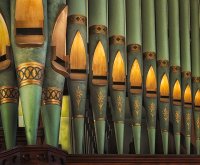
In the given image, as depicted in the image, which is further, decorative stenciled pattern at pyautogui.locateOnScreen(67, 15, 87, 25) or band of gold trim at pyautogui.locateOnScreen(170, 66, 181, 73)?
band of gold trim at pyautogui.locateOnScreen(170, 66, 181, 73)

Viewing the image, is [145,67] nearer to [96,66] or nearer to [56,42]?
[96,66]

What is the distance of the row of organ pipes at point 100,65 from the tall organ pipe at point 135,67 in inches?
0.5

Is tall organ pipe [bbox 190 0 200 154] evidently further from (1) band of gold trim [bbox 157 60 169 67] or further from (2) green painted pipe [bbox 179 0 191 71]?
(1) band of gold trim [bbox 157 60 169 67]

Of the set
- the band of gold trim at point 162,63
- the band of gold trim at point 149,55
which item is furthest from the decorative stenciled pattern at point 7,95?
the band of gold trim at point 162,63

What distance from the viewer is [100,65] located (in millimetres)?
7367

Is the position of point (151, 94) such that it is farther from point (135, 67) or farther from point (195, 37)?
point (195, 37)

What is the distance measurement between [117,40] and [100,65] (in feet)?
1.79

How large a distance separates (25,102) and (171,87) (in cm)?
281

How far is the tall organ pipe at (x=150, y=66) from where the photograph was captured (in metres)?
7.97

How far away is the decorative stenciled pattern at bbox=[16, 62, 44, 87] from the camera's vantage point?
614 centimetres

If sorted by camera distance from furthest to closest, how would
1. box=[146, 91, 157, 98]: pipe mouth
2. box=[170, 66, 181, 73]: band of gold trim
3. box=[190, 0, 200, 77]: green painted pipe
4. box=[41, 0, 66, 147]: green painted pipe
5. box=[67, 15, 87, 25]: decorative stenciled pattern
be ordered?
box=[190, 0, 200, 77]: green painted pipe < box=[170, 66, 181, 73]: band of gold trim < box=[146, 91, 157, 98]: pipe mouth < box=[67, 15, 87, 25]: decorative stenciled pattern < box=[41, 0, 66, 147]: green painted pipe

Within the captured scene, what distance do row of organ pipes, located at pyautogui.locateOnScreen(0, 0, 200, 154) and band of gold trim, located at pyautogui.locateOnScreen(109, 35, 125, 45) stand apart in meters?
0.01

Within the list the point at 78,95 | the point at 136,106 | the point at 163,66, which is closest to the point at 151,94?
the point at 136,106

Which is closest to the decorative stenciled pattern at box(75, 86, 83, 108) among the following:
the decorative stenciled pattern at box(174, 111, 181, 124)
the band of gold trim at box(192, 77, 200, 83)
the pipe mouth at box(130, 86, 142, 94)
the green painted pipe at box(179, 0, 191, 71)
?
the pipe mouth at box(130, 86, 142, 94)
